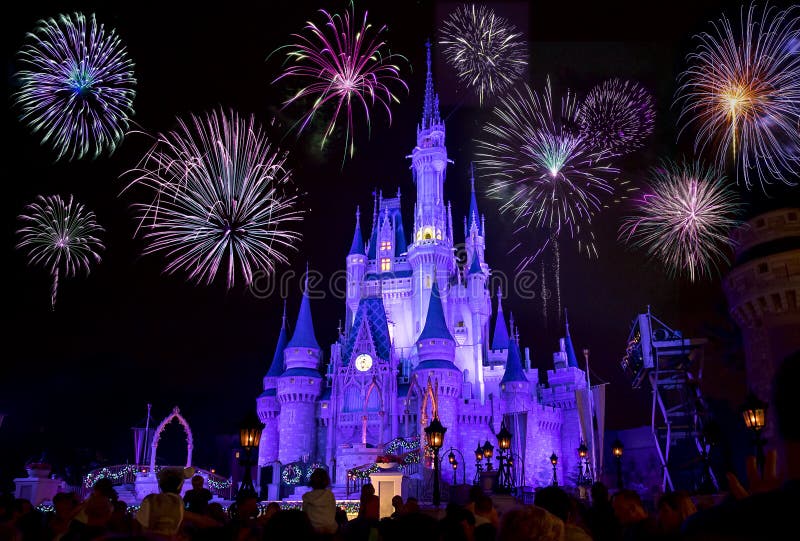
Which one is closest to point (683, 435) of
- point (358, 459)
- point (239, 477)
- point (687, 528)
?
point (358, 459)

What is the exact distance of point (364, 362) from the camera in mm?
54438

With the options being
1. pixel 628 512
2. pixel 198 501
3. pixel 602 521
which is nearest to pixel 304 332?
pixel 198 501

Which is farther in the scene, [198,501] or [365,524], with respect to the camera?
[198,501]

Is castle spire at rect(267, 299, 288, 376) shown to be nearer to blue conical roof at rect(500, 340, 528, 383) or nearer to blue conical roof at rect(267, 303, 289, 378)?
blue conical roof at rect(267, 303, 289, 378)

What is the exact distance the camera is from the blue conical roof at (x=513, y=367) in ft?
185

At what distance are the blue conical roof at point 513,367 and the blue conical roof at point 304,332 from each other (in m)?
17.1

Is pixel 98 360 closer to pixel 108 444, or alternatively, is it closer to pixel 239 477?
pixel 108 444

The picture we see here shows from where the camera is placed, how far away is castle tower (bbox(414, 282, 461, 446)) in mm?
52094

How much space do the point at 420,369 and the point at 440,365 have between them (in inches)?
66.3

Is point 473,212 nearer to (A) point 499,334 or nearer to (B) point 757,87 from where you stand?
(A) point 499,334

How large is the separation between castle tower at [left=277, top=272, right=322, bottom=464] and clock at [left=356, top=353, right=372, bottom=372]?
4096mm

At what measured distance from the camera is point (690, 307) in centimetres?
3691

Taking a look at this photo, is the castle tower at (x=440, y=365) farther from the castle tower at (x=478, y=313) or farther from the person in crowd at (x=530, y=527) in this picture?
the person in crowd at (x=530, y=527)

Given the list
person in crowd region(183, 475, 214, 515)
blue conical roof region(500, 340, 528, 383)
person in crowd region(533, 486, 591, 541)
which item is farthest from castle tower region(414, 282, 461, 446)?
person in crowd region(533, 486, 591, 541)
